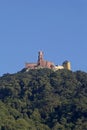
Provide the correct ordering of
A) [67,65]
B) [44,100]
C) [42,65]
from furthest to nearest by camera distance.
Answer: [67,65], [42,65], [44,100]

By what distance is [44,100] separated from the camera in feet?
530

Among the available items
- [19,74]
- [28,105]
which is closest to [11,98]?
[28,105]

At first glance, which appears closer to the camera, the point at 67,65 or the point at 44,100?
the point at 44,100

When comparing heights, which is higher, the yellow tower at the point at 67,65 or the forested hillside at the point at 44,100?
the yellow tower at the point at 67,65

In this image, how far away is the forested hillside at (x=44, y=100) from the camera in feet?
493

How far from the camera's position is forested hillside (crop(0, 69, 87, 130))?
150 meters

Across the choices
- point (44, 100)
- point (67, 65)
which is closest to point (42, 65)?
point (67, 65)

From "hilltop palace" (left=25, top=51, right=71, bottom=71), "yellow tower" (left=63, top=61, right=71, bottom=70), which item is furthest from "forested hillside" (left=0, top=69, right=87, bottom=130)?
"yellow tower" (left=63, top=61, right=71, bottom=70)

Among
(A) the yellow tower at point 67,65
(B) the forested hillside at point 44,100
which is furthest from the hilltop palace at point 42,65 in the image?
(B) the forested hillside at point 44,100

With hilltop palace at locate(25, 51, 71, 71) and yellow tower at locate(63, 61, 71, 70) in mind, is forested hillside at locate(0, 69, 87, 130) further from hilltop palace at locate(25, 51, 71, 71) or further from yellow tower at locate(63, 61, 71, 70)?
yellow tower at locate(63, 61, 71, 70)

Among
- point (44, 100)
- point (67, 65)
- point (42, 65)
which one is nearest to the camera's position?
point (44, 100)

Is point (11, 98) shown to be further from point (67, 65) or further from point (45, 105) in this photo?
point (67, 65)

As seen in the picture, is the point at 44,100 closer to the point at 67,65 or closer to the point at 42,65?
the point at 42,65

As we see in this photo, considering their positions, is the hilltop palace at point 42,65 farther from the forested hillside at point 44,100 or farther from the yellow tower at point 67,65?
the forested hillside at point 44,100
